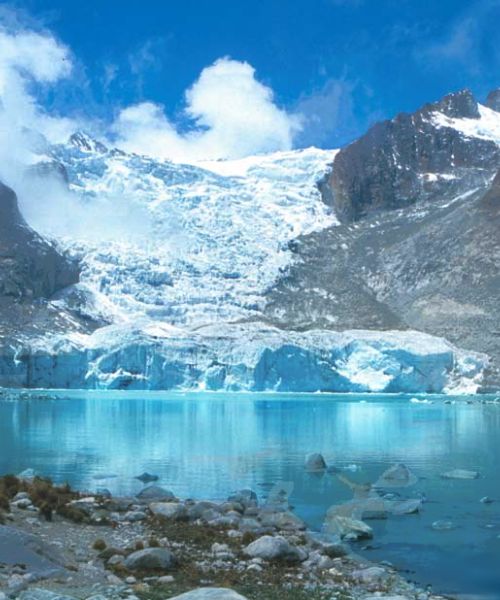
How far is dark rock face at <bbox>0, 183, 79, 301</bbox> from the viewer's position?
12875 cm

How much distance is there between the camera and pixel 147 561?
13.7 m

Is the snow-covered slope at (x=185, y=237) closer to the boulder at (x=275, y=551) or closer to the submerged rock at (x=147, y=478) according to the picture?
the submerged rock at (x=147, y=478)

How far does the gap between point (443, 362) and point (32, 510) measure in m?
90.3

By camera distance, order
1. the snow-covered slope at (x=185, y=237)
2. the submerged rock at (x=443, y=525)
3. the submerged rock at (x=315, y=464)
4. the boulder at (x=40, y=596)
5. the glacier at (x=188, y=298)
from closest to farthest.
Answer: the boulder at (x=40, y=596)
the submerged rock at (x=443, y=525)
the submerged rock at (x=315, y=464)
the glacier at (x=188, y=298)
the snow-covered slope at (x=185, y=237)

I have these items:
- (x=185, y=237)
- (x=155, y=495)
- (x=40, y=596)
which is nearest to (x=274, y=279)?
(x=185, y=237)

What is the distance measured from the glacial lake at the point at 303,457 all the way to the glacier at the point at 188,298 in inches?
1401

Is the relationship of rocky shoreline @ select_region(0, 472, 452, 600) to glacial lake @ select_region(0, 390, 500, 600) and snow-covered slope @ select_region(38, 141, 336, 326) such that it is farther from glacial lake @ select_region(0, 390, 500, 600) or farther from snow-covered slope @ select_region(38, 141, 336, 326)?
snow-covered slope @ select_region(38, 141, 336, 326)

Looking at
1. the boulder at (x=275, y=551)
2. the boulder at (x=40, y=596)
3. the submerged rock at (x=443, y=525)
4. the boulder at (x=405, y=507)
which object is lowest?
the submerged rock at (x=443, y=525)

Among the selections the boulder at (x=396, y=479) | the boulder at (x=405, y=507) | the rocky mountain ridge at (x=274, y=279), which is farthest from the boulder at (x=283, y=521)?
the rocky mountain ridge at (x=274, y=279)

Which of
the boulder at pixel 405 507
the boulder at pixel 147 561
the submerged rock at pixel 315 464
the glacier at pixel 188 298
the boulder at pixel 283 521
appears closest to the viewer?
the boulder at pixel 147 561

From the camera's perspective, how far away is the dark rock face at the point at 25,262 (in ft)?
422

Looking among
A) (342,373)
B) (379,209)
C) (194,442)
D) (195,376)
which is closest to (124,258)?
(195,376)

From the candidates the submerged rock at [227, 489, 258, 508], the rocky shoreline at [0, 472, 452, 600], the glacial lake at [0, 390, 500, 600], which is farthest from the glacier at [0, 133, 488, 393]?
the rocky shoreline at [0, 472, 452, 600]

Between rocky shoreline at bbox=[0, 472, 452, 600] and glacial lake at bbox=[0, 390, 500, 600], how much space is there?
1295 mm
